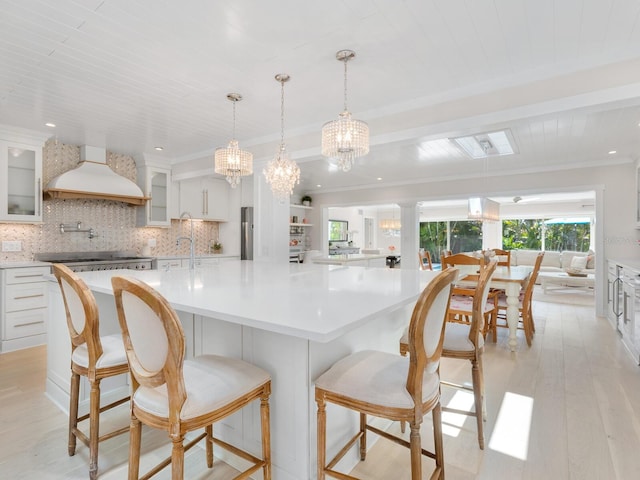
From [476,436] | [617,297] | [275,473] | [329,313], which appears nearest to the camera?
[329,313]

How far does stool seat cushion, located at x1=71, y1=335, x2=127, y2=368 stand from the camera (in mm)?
1592

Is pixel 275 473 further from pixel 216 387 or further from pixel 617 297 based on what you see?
pixel 617 297

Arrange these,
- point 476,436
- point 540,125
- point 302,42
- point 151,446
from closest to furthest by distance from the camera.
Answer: point 151,446 → point 476,436 → point 302,42 → point 540,125

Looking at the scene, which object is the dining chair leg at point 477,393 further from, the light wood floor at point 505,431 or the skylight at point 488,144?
the skylight at point 488,144

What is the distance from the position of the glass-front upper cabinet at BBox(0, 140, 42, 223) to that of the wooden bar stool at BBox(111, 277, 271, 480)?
3.71m

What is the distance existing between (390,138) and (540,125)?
1.82m

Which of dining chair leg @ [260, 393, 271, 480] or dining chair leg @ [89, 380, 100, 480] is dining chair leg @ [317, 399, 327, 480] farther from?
dining chair leg @ [89, 380, 100, 480]

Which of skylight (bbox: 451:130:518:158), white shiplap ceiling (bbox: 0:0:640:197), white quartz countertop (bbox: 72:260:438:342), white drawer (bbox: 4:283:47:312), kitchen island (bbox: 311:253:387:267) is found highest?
white shiplap ceiling (bbox: 0:0:640:197)

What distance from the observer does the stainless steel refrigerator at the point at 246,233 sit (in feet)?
20.0

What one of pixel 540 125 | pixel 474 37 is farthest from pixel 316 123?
pixel 540 125

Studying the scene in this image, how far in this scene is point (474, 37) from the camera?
6.75 feet

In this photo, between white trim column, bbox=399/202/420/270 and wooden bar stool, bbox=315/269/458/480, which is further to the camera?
white trim column, bbox=399/202/420/270

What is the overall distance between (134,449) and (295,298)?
79 cm

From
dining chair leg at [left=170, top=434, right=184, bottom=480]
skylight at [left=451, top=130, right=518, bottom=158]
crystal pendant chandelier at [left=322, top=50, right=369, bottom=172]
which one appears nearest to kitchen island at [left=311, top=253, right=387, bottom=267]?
skylight at [left=451, top=130, right=518, bottom=158]
